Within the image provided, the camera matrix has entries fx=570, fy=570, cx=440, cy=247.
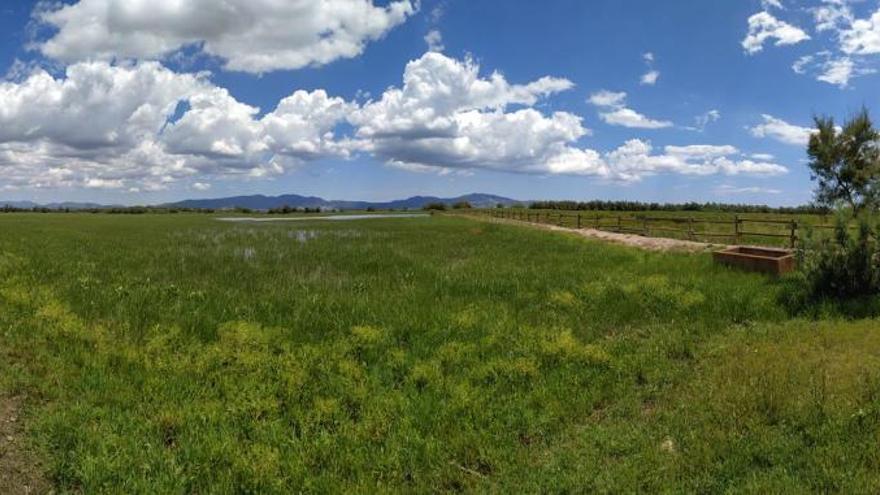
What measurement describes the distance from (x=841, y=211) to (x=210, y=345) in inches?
575

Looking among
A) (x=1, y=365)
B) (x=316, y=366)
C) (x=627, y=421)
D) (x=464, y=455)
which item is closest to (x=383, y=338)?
(x=316, y=366)

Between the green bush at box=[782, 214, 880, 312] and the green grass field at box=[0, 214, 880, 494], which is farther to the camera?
the green bush at box=[782, 214, 880, 312]

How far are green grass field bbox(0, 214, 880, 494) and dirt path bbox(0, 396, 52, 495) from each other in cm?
15

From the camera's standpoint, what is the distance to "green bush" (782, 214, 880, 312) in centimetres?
1307

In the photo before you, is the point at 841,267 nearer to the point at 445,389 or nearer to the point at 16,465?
the point at 445,389

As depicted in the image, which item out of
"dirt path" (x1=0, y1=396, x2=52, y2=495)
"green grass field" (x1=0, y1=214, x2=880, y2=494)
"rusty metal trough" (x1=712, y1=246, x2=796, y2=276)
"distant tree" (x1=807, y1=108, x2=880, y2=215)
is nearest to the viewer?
"dirt path" (x1=0, y1=396, x2=52, y2=495)

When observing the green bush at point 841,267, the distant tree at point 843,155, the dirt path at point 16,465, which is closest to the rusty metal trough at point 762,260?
the green bush at point 841,267

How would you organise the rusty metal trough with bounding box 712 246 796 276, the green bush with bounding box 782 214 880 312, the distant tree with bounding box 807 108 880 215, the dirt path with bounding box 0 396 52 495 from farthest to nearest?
the distant tree with bounding box 807 108 880 215
the rusty metal trough with bounding box 712 246 796 276
the green bush with bounding box 782 214 880 312
the dirt path with bounding box 0 396 52 495

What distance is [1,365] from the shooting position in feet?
32.3

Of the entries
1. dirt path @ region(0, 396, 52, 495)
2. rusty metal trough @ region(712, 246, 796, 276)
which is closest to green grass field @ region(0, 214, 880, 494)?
dirt path @ region(0, 396, 52, 495)

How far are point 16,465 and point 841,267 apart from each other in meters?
16.0

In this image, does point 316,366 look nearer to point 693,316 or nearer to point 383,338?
point 383,338

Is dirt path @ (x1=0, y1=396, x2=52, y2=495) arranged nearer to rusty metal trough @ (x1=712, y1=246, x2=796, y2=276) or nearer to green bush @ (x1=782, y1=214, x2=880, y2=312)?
green bush @ (x1=782, y1=214, x2=880, y2=312)

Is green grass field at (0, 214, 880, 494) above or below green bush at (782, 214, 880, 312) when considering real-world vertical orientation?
below
